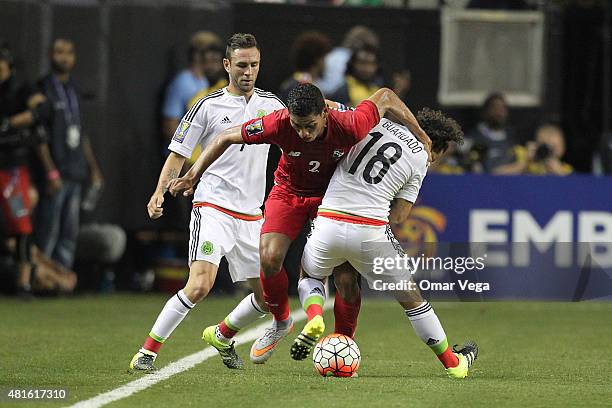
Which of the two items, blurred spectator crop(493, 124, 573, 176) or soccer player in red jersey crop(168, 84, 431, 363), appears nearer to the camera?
soccer player in red jersey crop(168, 84, 431, 363)

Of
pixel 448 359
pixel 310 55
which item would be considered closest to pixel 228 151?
pixel 448 359

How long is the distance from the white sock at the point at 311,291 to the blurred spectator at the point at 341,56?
19.3 feet

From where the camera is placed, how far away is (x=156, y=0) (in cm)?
1534

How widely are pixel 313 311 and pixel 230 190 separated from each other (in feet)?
3.78

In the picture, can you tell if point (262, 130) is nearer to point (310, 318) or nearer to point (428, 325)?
point (310, 318)

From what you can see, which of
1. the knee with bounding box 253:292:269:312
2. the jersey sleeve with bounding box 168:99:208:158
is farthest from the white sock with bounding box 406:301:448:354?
the jersey sleeve with bounding box 168:99:208:158

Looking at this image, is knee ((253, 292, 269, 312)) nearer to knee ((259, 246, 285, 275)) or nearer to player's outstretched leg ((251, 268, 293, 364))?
player's outstretched leg ((251, 268, 293, 364))

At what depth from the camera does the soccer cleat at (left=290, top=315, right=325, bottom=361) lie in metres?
8.00

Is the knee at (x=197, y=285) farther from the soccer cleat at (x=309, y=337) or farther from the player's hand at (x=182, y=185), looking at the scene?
the soccer cleat at (x=309, y=337)

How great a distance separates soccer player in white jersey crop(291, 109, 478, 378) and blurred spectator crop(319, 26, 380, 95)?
236 inches

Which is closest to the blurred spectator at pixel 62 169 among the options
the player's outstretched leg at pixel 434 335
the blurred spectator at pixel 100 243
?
the blurred spectator at pixel 100 243

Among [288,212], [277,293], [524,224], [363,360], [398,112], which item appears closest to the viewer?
[398,112]

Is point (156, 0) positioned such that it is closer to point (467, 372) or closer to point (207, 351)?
point (207, 351)

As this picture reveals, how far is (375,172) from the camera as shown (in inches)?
325
